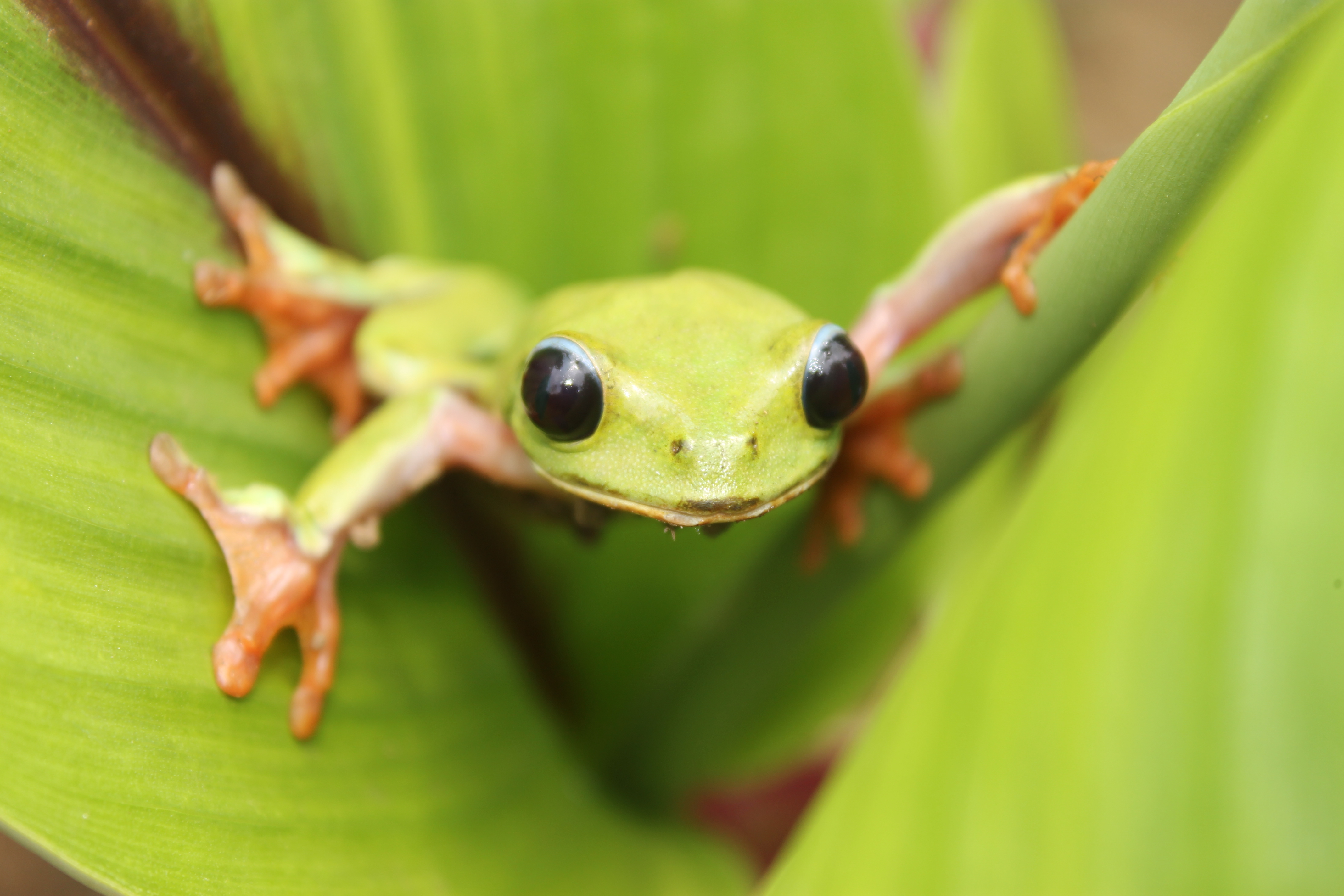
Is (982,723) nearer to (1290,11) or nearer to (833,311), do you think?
(1290,11)

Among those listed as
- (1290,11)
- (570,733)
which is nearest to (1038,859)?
(1290,11)

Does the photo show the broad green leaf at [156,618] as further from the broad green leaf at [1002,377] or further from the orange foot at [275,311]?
the broad green leaf at [1002,377]

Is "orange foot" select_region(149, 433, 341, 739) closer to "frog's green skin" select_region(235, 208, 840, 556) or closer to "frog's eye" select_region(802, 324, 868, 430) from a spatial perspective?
"frog's green skin" select_region(235, 208, 840, 556)

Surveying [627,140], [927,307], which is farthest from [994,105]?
[927,307]

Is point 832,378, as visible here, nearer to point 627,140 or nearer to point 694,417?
point 694,417

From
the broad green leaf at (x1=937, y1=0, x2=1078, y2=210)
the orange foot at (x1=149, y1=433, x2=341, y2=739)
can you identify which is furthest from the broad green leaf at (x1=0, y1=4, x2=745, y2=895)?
the broad green leaf at (x1=937, y1=0, x2=1078, y2=210)
